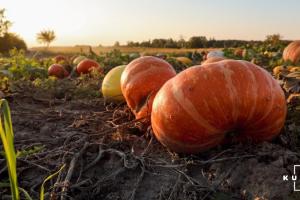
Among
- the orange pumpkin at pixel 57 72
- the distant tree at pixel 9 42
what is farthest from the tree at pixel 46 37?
the orange pumpkin at pixel 57 72

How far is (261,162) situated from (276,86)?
1.82 feet

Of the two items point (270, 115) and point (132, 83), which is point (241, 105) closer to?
point (270, 115)

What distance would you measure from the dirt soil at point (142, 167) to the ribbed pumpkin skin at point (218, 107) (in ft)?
0.38

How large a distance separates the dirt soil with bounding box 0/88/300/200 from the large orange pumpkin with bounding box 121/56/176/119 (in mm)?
225

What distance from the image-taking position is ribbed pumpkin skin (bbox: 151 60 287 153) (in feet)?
8.52

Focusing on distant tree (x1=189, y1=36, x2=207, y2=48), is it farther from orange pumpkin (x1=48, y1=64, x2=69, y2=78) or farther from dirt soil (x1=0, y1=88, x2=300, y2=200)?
dirt soil (x1=0, y1=88, x2=300, y2=200)

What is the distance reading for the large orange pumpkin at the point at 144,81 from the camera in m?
3.57

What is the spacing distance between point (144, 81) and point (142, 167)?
113 cm

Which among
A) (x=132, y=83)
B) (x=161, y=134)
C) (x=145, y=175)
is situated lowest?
(x=145, y=175)

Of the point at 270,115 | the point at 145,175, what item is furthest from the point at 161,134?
the point at 270,115

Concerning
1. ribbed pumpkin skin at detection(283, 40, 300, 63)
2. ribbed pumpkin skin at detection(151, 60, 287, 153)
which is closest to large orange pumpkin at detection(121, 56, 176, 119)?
ribbed pumpkin skin at detection(151, 60, 287, 153)

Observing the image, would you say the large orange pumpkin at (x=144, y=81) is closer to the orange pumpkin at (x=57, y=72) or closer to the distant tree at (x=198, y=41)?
the orange pumpkin at (x=57, y=72)

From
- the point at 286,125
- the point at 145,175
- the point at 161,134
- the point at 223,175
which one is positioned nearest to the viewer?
the point at 223,175

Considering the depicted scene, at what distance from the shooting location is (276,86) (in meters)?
2.76
